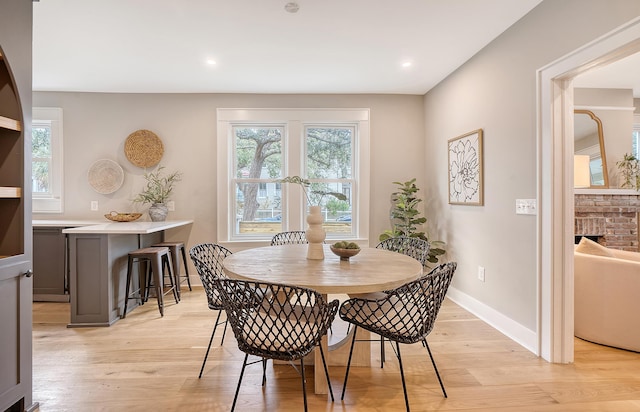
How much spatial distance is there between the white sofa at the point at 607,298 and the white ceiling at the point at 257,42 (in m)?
1.94

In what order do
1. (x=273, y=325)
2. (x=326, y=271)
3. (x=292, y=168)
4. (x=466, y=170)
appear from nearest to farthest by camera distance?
(x=273, y=325)
(x=326, y=271)
(x=466, y=170)
(x=292, y=168)

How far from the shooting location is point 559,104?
2170mm

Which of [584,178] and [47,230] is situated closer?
[47,230]

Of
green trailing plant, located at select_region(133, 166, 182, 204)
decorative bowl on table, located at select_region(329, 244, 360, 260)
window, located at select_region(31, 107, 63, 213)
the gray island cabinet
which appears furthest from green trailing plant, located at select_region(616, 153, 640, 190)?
window, located at select_region(31, 107, 63, 213)

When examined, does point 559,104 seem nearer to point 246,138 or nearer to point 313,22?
point 313,22

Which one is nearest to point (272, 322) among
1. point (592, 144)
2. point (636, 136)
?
point (592, 144)

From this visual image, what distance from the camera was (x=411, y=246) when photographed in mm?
2717

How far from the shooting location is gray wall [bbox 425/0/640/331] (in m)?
2.04

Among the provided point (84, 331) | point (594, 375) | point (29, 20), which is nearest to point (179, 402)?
point (84, 331)

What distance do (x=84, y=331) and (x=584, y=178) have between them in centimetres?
516

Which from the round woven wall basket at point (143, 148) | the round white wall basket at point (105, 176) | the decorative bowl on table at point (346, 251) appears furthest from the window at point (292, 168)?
the decorative bowl on table at point (346, 251)

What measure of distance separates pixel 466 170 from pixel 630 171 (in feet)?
7.28

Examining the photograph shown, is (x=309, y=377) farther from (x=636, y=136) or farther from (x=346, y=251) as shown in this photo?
(x=636, y=136)

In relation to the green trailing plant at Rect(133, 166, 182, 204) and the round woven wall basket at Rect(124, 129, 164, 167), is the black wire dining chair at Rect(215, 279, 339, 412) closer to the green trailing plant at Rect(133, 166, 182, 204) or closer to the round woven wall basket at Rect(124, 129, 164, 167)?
the green trailing plant at Rect(133, 166, 182, 204)
